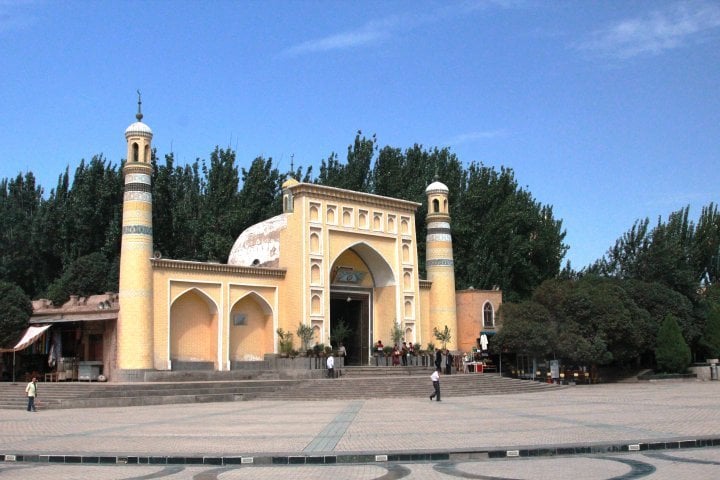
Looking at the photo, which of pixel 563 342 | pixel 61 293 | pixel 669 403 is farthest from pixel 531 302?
pixel 61 293

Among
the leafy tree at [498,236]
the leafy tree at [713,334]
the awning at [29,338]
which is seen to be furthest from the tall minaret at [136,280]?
the leafy tree at [713,334]

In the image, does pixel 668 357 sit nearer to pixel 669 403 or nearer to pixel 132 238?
pixel 669 403

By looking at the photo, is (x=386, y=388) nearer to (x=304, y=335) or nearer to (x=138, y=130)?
(x=304, y=335)

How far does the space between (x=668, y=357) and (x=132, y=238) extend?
23545mm

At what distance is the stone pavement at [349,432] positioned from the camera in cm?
1056

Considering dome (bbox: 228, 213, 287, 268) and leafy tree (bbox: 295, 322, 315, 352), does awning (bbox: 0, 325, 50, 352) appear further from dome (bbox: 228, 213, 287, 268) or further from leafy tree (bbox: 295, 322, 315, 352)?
leafy tree (bbox: 295, 322, 315, 352)

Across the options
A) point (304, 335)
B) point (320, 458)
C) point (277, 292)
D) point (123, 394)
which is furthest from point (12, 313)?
point (320, 458)

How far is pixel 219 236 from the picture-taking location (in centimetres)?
3766

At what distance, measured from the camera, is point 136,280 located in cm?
2559

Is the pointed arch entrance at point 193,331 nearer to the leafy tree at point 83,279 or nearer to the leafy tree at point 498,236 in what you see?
the leafy tree at point 83,279

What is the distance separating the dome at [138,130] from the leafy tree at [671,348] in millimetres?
23537

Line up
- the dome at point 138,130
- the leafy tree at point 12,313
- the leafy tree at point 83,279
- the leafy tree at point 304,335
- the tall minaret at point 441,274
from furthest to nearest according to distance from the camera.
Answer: the tall minaret at point 441,274
the leafy tree at point 83,279
the leafy tree at point 304,335
the leafy tree at point 12,313
the dome at point 138,130

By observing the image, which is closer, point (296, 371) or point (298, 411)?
point (298, 411)

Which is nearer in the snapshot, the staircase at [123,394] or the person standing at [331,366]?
the staircase at [123,394]
